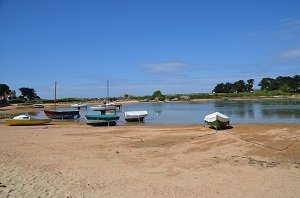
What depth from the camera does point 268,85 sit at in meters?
168

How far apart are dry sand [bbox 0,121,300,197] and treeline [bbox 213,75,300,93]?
13724 cm

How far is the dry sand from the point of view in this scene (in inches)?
398

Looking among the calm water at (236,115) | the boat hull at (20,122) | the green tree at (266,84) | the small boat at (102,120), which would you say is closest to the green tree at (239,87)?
the green tree at (266,84)

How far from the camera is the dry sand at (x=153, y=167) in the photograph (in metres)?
10.1

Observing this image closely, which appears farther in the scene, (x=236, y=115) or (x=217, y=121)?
(x=236, y=115)

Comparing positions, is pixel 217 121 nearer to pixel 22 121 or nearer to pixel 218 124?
pixel 218 124

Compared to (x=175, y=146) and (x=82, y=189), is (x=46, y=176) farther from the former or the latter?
(x=175, y=146)

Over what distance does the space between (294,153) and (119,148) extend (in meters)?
8.66

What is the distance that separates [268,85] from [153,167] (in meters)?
166

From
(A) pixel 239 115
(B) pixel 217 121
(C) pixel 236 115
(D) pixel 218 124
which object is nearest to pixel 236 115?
(C) pixel 236 115

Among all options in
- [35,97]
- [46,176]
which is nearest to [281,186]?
[46,176]

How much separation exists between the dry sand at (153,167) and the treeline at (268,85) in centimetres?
13724

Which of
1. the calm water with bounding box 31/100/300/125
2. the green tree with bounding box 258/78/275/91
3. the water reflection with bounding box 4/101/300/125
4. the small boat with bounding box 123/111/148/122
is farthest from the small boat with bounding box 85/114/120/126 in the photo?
the green tree with bounding box 258/78/275/91

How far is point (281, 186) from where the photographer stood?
10648 millimetres
